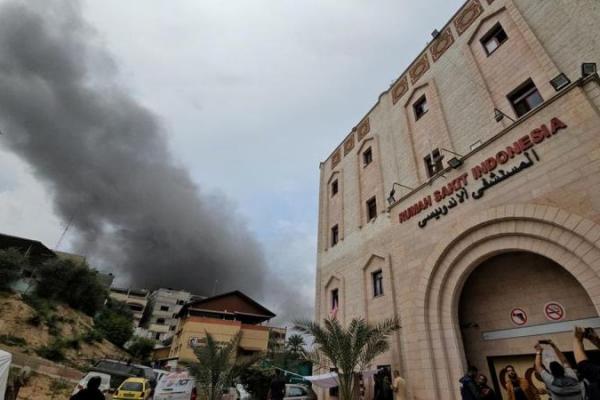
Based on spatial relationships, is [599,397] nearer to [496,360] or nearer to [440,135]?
[496,360]

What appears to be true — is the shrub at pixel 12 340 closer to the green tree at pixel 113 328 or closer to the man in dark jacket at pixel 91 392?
the green tree at pixel 113 328

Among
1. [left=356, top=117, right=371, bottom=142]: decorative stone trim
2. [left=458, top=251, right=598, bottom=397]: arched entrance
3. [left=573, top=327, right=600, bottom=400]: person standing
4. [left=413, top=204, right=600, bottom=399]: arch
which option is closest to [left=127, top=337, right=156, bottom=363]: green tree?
[left=356, top=117, right=371, bottom=142]: decorative stone trim

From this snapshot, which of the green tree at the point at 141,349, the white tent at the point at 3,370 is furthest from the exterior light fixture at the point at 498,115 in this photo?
the green tree at the point at 141,349

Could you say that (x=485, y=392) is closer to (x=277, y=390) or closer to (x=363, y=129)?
(x=277, y=390)

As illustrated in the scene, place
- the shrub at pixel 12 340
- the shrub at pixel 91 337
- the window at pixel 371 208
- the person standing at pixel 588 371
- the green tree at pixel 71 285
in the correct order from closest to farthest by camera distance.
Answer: the person standing at pixel 588 371, the window at pixel 371 208, the shrub at pixel 12 340, the shrub at pixel 91 337, the green tree at pixel 71 285

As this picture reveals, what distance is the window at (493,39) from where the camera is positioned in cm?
1019

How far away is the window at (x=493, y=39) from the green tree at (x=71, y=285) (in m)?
42.0

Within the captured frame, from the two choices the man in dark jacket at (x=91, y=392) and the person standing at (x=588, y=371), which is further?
the man in dark jacket at (x=91, y=392)

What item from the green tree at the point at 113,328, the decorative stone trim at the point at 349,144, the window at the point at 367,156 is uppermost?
the decorative stone trim at the point at 349,144

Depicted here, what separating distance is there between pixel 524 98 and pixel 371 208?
7427 mm

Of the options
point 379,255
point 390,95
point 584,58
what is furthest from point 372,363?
point 390,95

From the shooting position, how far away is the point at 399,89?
48.5ft

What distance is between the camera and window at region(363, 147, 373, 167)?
52.0 ft

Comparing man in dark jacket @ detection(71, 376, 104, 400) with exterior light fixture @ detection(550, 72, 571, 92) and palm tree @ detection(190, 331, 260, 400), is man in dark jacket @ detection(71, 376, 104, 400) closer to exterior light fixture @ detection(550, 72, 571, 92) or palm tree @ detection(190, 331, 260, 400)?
palm tree @ detection(190, 331, 260, 400)
